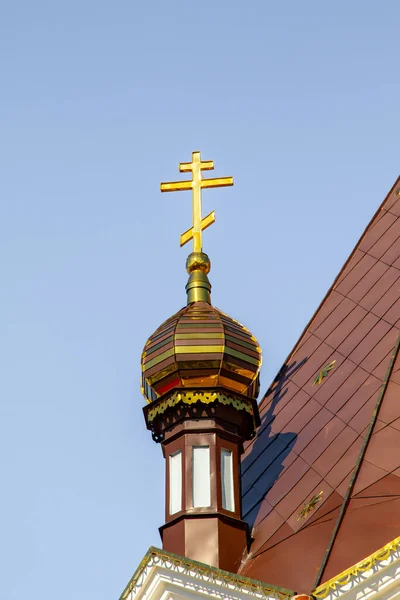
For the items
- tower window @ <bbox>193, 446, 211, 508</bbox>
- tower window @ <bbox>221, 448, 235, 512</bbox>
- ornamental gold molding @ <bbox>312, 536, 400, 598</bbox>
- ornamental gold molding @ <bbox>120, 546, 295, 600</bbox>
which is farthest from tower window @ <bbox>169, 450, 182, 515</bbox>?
ornamental gold molding @ <bbox>312, 536, 400, 598</bbox>

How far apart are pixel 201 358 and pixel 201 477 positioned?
1.35 metres

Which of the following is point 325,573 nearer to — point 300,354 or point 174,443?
point 174,443

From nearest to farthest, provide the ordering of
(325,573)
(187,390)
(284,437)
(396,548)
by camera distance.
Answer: (396,548)
(325,573)
(187,390)
(284,437)

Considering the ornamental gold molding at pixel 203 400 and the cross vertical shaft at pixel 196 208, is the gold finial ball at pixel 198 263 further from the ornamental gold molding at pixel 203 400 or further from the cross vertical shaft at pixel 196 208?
the ornamental gold molding at pixel 203 400

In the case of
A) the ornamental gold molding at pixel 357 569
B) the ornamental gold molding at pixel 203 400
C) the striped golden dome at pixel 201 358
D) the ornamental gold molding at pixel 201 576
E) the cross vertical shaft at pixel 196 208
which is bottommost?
the ornamental gold molding at pixel 357 569

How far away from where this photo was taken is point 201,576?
55.1 ft

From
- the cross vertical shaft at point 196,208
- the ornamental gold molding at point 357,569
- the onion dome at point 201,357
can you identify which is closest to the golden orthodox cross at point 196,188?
the cross vertical shaft at point 196,208

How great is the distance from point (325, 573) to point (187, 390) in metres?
3.50

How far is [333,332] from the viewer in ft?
76.3

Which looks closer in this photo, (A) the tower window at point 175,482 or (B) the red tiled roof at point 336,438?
(B) the red tiled roof at point 336,438

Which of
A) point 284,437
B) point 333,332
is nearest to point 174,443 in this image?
point 284,437

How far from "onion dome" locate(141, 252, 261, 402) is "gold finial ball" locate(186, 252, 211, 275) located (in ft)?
4.04

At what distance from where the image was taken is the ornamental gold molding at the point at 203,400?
1956 centimetres

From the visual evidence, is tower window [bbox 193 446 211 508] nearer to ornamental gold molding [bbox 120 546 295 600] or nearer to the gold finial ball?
ornamental gold molding [bbox 120 546 295 600]
